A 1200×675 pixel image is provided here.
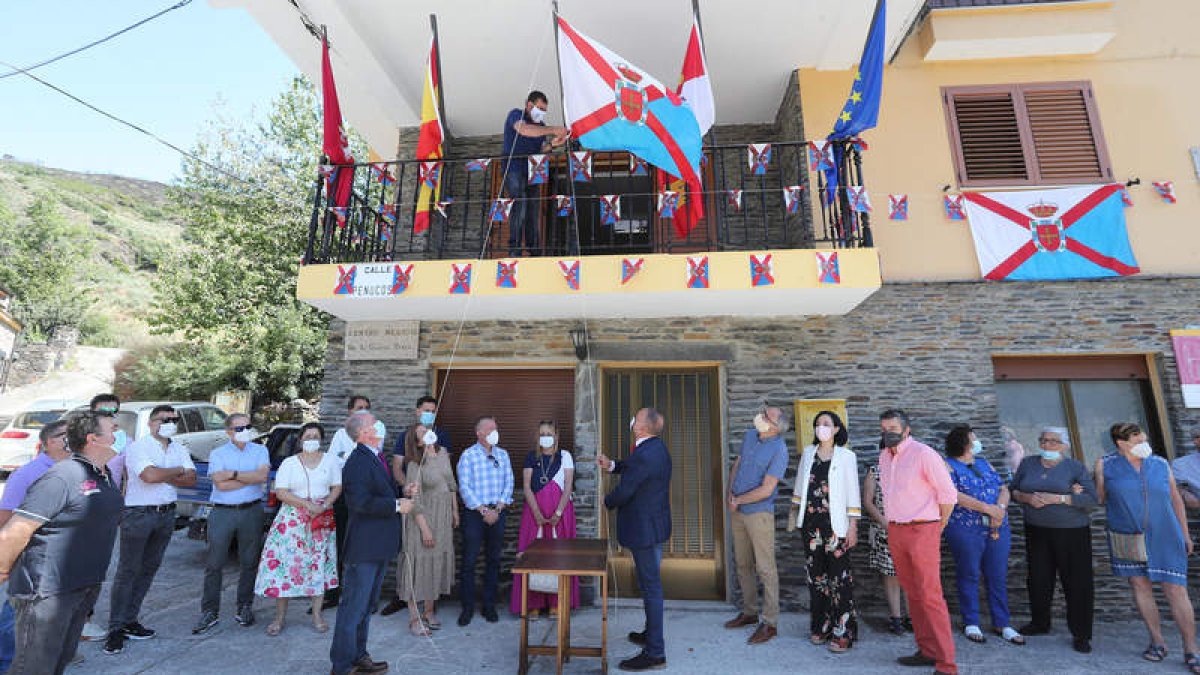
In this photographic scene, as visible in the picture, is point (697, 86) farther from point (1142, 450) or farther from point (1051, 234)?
point (1142, 450)

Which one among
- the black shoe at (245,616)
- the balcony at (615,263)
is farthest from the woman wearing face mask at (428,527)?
the balcony at (615,263)

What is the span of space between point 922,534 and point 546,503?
3.33 m

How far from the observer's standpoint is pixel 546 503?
558 centimetres

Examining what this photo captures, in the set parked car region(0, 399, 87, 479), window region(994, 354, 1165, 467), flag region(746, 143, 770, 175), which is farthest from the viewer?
parked car region(0, 399, 87, 479)

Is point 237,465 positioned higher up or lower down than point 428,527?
higher up

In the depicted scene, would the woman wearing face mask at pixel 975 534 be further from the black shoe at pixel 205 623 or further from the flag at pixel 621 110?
the black shoe at pixel 205 623

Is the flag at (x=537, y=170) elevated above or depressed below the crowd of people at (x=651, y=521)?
above

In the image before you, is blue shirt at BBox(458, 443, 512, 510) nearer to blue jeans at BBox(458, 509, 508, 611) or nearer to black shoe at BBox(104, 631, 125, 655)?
blue jeans at BBox(458, 509, 508, 611)

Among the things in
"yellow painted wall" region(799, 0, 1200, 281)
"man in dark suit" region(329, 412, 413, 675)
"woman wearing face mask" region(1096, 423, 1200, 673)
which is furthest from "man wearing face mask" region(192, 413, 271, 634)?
"woman wearing face mask" region(1096, 423, 1200, 673)

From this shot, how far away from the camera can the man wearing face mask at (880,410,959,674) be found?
4.01 metres

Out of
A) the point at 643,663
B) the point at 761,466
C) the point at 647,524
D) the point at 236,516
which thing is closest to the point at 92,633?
the point at 236,516

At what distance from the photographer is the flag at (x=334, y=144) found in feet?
19.9

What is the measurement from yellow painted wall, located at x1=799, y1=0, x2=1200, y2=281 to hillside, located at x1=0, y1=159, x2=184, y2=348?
17.7 m

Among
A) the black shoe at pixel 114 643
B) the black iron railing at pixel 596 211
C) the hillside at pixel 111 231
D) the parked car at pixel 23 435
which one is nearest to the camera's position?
the black shoe at pixel 114 643
